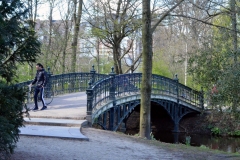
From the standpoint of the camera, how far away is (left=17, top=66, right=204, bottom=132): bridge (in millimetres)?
13531

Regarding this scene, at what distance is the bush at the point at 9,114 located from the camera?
539cm

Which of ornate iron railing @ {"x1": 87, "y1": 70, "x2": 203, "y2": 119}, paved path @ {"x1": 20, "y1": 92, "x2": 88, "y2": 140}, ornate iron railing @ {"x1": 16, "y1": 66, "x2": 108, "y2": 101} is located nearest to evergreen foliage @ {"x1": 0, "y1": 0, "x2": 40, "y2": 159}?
paved path @ {"x1": 20, "y1": 92, "x2": 88, "y2": 140}

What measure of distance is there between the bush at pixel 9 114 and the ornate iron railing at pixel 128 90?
5.94 meters

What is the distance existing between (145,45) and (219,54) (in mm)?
2504

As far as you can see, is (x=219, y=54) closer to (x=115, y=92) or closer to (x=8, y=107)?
(x=115, y=92)

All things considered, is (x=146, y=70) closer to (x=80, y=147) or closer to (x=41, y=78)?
(x=41, y=78)

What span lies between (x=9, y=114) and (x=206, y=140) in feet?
53.4

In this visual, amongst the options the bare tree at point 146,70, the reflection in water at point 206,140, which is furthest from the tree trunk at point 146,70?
the reflection in water at point 206,140

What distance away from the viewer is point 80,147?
816 centimetres

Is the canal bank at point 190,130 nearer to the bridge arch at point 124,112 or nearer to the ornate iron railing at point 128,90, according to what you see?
the bridge arch at point 124,112

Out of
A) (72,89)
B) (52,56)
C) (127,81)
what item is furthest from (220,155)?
(52,56)

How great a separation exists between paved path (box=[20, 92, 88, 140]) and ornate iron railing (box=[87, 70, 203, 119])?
719 mm

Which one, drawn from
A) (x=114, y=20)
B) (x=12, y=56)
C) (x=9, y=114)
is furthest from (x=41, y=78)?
(x=114, y=20)

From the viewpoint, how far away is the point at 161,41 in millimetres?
36188
